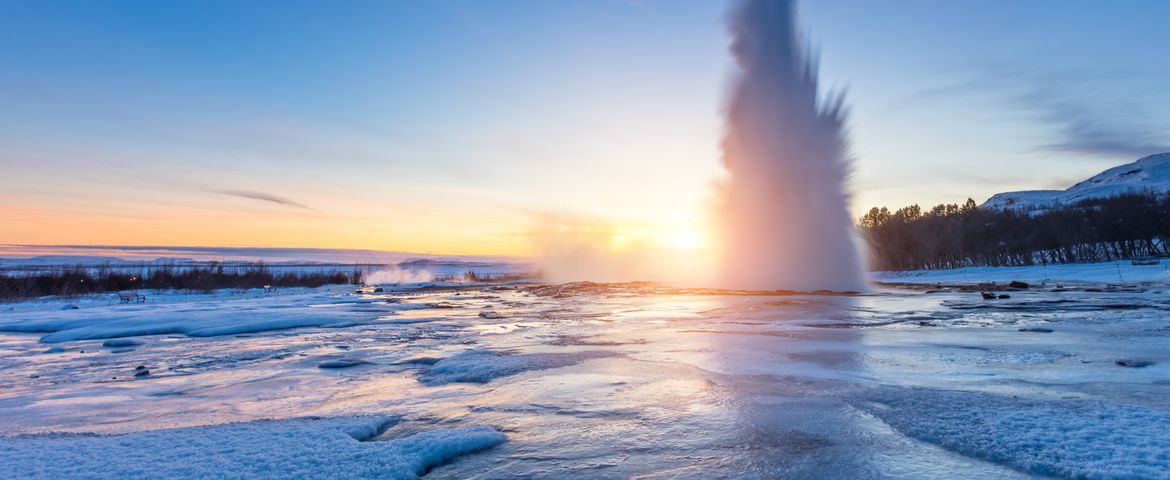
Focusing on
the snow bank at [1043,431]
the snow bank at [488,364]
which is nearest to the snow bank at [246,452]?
the snow bank at [488,364]

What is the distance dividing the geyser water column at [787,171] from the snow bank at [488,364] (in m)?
19.3

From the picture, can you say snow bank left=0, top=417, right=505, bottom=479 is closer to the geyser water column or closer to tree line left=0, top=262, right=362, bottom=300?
the geyser water column

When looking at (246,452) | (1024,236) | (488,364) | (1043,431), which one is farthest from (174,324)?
(1024,236)

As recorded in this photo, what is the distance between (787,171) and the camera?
2506 centimetres

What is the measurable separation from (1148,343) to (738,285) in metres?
20.3

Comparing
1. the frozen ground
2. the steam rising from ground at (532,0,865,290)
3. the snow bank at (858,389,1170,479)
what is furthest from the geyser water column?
the snow bank at (858,389,1170,479)

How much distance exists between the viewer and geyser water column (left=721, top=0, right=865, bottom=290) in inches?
971

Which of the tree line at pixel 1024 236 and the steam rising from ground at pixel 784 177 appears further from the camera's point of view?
the tree line at pixel 1024 236

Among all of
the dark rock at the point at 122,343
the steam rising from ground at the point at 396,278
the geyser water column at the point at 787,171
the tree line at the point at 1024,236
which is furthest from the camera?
the steam rising from ground at the point at 396,278

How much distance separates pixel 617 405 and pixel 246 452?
2806 mm

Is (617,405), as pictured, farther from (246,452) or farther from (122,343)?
(122,343)

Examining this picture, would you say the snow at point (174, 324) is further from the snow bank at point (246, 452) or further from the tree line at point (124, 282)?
the tree line at point (124, 282)

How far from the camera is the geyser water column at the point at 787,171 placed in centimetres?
2467

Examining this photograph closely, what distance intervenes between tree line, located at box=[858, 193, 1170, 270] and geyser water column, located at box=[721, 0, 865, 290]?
41537 mm
